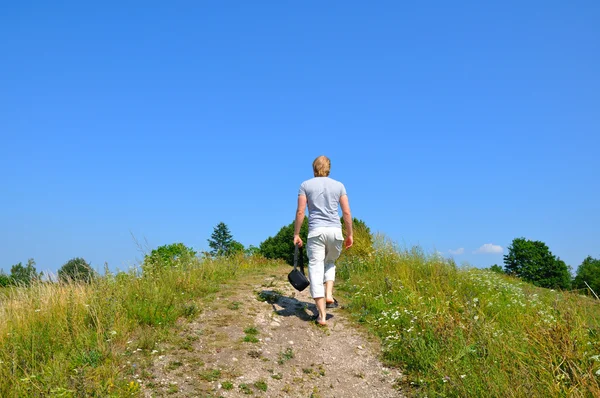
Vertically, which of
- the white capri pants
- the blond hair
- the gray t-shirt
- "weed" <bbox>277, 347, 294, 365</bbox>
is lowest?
"weed" <bbox>277, 347, 294, 365</bbox>

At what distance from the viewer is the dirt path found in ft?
20.4

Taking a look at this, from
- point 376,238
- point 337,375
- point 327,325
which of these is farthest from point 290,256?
point 337,375

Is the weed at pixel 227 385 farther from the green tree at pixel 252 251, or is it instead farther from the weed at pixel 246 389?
the green tree at pixel 252 251

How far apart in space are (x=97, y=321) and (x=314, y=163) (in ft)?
14.2

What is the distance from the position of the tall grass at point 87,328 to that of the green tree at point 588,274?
15228 mm

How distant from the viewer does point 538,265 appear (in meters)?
20.4

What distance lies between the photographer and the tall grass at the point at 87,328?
5.71 meters

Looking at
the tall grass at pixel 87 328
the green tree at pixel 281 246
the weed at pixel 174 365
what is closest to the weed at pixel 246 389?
the weed at pixel 174 365

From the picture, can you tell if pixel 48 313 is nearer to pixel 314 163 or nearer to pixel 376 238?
pixel 314 163

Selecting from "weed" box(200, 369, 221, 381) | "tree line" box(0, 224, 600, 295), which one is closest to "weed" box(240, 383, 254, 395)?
"weed" box(200, 369, 221, 381)

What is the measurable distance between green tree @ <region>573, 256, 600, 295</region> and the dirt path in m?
13.4

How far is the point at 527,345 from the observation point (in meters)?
6.17

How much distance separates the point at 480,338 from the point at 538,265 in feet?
52.9

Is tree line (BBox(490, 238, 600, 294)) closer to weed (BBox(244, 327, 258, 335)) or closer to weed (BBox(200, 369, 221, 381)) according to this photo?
weed (BBox(244, 327, 258, 335))
